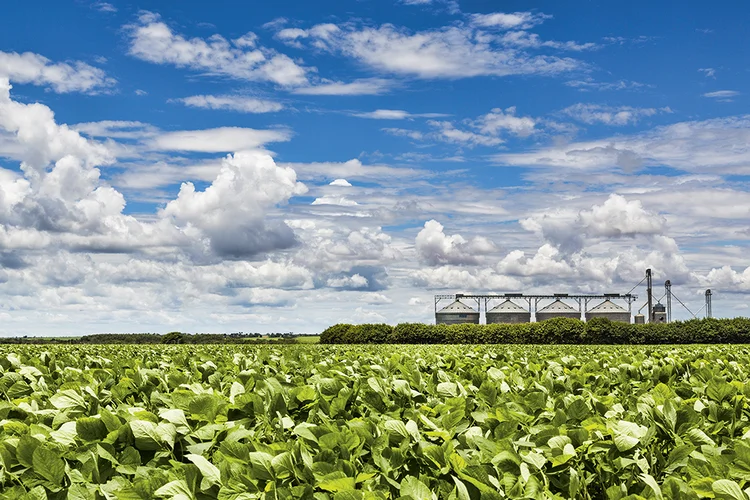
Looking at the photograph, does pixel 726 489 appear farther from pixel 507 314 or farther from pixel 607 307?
pixel 607 307

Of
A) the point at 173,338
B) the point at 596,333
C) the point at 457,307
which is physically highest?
the point at 457,307

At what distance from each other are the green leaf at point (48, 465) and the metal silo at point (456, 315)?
7763cm

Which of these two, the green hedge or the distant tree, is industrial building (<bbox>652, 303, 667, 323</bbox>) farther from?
the distant tree

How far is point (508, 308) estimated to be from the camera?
8100cm

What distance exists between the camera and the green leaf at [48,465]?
3.09 m

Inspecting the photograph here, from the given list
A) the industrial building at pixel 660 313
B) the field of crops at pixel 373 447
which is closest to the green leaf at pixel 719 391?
the field of crops at pixel 373 447

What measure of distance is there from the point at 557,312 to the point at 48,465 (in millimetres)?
82740

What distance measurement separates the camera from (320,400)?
13.4 ft

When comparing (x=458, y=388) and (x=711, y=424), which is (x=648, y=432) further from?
(x=458, y=388)

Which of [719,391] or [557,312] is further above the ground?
[719,391]

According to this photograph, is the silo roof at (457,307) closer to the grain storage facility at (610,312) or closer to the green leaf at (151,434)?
the grain storage facility at (610,312)

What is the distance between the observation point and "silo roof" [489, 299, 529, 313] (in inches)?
3172

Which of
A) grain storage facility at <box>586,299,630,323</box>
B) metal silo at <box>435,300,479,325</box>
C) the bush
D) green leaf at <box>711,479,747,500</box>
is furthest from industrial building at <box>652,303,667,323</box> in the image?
green leaf at <box>711,479,747,500</box>

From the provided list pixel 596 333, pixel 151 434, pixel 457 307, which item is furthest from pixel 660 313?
pixel 151 434
